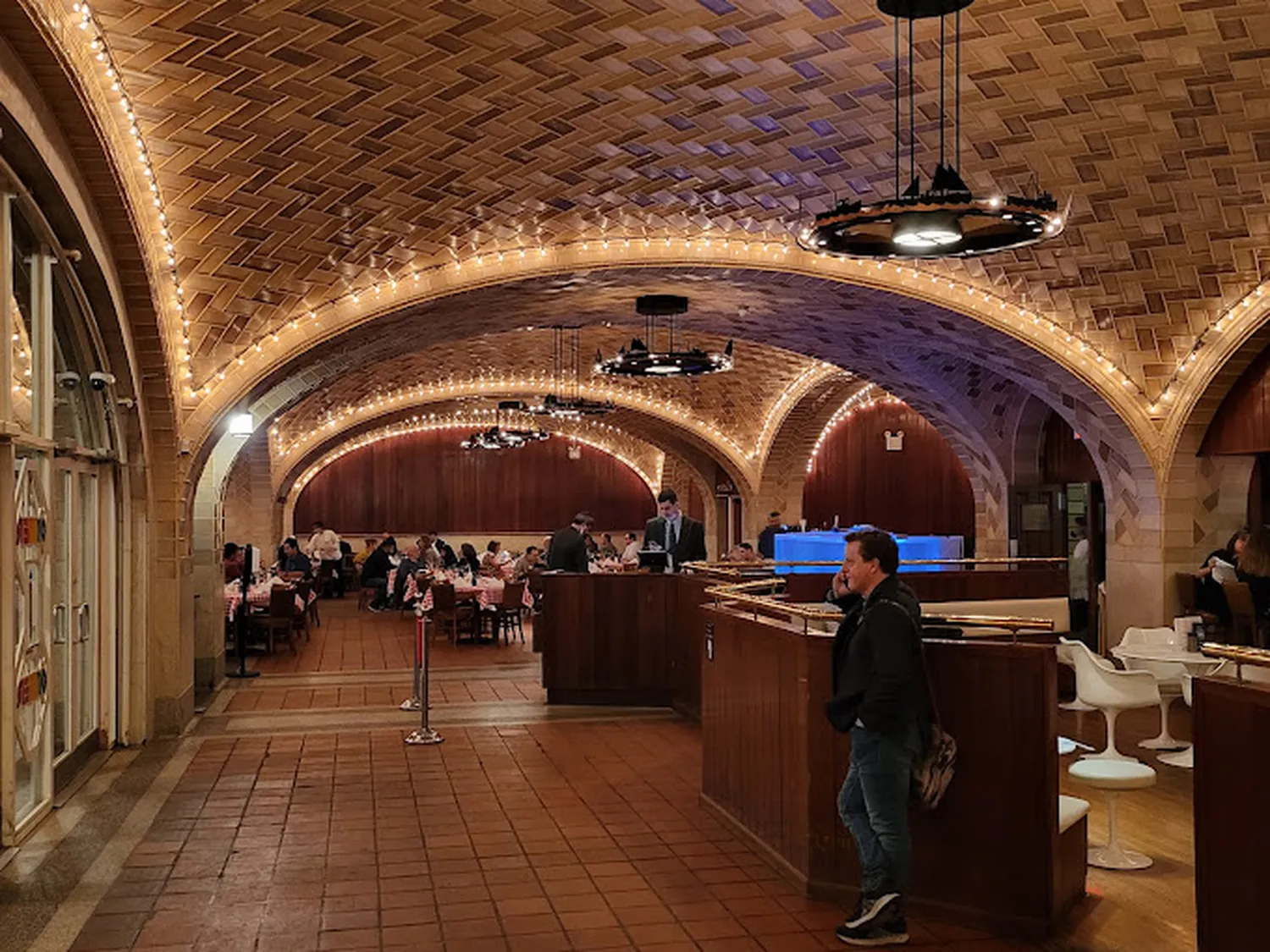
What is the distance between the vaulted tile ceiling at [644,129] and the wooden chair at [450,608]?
5.34m

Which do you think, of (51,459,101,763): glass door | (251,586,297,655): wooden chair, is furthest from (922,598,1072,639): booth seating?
(251,586,297,655): wooden chair

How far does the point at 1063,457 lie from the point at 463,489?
17.0 meters

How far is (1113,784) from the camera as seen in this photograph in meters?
5.10

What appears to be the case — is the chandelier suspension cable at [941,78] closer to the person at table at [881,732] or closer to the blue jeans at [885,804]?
the person at table at [881,732]

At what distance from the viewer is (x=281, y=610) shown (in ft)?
42.8

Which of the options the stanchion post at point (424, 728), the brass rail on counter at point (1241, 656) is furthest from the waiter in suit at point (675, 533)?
the brass rail on counter at point (1241, 656)

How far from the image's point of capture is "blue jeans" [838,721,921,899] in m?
4.30

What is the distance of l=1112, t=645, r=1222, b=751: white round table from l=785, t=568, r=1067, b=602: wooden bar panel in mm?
1793

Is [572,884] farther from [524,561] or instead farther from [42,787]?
[524,561]

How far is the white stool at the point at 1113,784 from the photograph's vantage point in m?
5.12

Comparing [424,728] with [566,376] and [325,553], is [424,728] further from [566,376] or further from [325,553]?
[325,553]

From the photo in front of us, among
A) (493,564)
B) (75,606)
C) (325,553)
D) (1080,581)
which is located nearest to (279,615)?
(493,564)

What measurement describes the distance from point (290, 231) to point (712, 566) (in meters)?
3.63

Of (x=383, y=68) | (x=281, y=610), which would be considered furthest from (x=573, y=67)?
(x=281, y=610)
